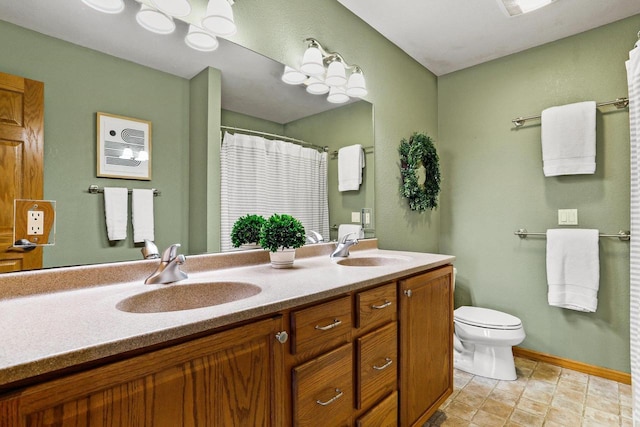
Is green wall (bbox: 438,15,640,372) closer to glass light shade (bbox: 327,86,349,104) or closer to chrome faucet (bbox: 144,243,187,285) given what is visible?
glass light shade (bbox: 327,86,349,104)

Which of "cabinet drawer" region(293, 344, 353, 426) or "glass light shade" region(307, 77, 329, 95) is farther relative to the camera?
"glass light shade" region(307, 77, 329, 95)

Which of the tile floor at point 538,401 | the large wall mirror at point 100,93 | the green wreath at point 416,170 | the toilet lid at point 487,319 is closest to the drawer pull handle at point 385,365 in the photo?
the tile floor at point 538,401

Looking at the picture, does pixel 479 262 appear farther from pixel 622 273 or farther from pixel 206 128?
pixel 206 128

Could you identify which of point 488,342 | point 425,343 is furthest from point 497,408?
point 425,343

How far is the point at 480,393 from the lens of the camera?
2.00m

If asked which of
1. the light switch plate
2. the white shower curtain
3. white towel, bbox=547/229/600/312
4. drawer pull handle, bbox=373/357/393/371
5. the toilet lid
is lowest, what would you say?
the toilet lid

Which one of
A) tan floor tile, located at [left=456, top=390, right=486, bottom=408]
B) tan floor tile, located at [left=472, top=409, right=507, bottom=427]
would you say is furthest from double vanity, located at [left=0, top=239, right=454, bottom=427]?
tan floor tile, located at [left=456, top=390, right=486, bottom=408]

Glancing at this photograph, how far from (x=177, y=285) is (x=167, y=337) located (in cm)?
46

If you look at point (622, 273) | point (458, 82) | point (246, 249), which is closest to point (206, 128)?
point (246, 249)

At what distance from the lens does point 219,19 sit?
1346 millimetres

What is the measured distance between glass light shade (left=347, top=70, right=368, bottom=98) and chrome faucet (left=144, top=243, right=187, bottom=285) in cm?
146

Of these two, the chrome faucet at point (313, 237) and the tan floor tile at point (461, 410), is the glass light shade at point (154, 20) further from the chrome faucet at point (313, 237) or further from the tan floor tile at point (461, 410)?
the tan floor tile at point (461, 410)

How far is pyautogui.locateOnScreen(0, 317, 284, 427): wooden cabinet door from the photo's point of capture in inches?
21.5

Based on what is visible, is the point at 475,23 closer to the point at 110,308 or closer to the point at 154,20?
the point at 154,20
